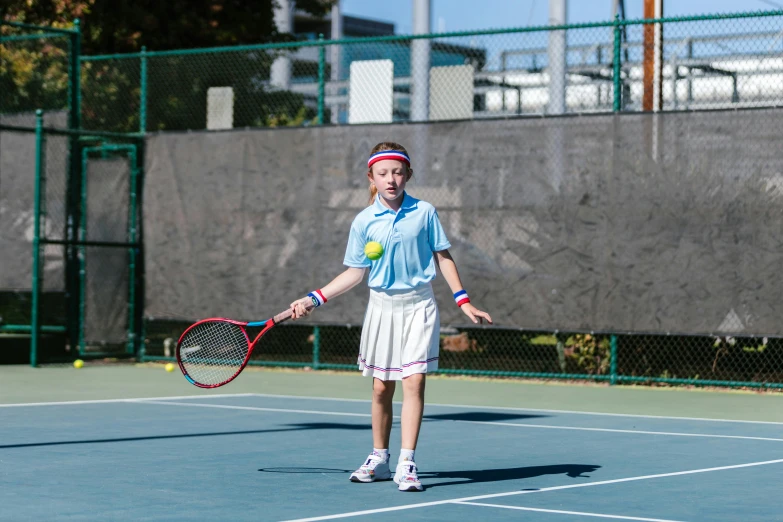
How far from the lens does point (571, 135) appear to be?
41.2ft

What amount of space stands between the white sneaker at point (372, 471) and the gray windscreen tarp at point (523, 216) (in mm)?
5954

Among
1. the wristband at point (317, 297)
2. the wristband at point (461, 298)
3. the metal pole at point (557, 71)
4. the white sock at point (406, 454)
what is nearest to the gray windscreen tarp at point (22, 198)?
the metal pole at point (557, 71)

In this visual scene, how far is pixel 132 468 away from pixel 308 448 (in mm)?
1304

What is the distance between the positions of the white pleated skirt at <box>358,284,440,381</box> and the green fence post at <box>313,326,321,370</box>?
7.50 metres

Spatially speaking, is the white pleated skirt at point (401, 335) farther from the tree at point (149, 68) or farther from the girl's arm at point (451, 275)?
the tree at point (149, 68)

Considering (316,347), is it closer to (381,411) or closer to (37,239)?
(37,239)

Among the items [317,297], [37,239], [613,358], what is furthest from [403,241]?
[37,239]

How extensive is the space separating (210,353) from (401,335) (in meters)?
2.43

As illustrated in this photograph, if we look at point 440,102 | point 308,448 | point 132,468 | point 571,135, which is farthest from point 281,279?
point 132,468

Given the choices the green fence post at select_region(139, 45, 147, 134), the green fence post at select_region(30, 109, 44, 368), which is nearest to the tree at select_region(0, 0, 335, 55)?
the green fence post at select_region(139, 45, 147, 134)

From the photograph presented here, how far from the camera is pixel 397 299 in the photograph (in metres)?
6.56

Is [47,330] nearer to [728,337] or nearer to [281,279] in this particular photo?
[281,279]

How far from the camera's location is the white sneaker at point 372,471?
6.52 m

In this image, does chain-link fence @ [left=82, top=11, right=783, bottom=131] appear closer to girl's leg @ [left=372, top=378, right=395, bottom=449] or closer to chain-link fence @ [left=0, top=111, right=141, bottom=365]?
chain-link fence @ [left=0, top=111, right=141, bottom=365]
